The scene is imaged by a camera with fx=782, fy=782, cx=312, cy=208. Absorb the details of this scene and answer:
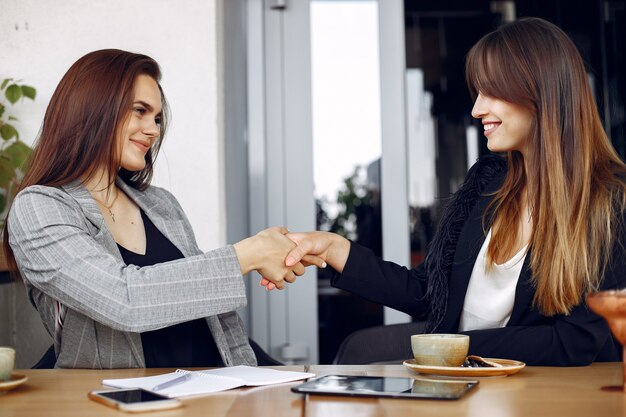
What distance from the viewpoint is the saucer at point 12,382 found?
1299 millimetres

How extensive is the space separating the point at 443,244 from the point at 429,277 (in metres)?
0.10

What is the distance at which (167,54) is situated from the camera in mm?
3033

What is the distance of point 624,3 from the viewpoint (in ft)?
14.6

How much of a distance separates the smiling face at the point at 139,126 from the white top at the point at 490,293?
966 millimetres

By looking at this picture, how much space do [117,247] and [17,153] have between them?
1.02 m

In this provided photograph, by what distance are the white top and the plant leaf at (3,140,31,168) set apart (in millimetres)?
1646

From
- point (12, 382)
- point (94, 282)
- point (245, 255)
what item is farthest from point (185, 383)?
point (245, 255)

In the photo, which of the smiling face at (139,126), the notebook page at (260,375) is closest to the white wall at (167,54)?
the smiling face at (139,126)

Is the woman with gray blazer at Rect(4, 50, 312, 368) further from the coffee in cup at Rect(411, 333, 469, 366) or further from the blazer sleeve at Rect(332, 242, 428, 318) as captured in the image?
the coffee in cup at Rect(411, 333, 469, 366)

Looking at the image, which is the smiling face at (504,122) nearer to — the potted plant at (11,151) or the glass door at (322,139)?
the glass door at (322,139)

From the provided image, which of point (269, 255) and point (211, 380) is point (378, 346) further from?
point (211, 380)

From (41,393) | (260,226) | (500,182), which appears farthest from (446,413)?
(260,226)

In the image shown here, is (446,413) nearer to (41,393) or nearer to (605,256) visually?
(41,393)

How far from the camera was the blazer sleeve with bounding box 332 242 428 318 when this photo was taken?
6.82ft
